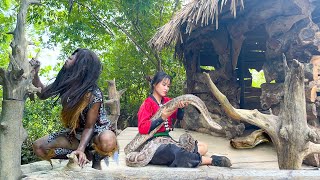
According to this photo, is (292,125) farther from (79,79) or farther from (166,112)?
(79,79)

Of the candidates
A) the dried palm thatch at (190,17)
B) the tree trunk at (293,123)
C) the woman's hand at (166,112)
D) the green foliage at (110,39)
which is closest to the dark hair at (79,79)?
the woman's hand at (166,112)

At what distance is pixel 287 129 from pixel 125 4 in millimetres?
4520

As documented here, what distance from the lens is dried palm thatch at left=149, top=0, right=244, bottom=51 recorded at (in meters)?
5.25

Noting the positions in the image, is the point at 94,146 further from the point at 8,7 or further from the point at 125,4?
the point at 8,7

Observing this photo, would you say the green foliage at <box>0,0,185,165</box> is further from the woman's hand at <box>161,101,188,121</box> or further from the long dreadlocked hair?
the long dreadlocked hair

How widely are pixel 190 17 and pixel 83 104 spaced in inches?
138

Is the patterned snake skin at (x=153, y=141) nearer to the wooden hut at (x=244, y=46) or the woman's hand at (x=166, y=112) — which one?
the woman's hand at (x=166, y=112)

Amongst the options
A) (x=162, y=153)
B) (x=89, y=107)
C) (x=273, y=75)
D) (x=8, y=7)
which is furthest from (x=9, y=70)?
(x=8, y=7)

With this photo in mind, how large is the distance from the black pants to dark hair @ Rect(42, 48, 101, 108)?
152 cm

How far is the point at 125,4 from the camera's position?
698 centimetres

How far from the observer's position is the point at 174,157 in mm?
3773

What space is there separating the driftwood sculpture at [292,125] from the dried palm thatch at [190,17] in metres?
2.01

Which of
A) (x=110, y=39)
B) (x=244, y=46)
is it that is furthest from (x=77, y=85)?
(x=110, y=39)

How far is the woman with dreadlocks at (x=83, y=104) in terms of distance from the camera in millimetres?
2465
